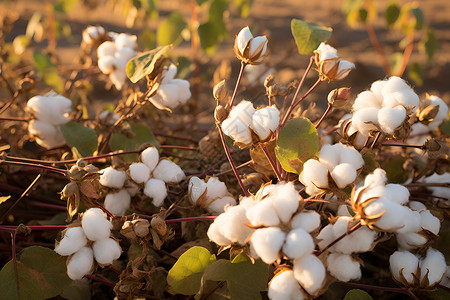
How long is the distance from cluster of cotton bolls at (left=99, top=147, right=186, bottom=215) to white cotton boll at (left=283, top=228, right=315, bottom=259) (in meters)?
0.19

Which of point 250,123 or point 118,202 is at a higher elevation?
point 250,123

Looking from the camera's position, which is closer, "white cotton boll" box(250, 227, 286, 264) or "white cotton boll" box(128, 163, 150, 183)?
"white cotton boll" box(250, 227, 286, 264)

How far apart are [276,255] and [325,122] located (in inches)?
14.7

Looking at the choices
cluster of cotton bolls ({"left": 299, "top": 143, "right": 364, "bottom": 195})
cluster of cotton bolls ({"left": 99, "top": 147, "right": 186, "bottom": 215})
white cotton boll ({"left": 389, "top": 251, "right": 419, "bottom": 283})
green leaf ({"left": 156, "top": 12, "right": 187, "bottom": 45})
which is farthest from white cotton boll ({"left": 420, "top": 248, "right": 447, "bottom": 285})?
green leaf ({"left": 156, "top": 12, "right": 187, "bottom": 45})

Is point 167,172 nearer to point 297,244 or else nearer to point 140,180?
point 140,180

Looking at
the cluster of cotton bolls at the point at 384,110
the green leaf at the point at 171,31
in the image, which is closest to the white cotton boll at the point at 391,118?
the cluster of cotton bolls at the point at 384,110

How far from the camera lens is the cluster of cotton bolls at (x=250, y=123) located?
41cm

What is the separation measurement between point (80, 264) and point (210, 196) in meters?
0.14

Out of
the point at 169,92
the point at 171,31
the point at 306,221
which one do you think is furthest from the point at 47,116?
the point at 171,31

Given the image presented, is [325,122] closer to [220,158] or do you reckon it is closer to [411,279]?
[220,158]

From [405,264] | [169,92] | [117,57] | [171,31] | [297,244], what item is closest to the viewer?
[297,244]

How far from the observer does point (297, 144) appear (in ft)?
1.47

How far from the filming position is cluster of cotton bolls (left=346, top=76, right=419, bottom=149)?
1.33 ft

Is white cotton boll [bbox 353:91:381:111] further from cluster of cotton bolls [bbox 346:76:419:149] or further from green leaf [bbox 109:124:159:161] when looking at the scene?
green leaf [bbox 109:124:159:161]
